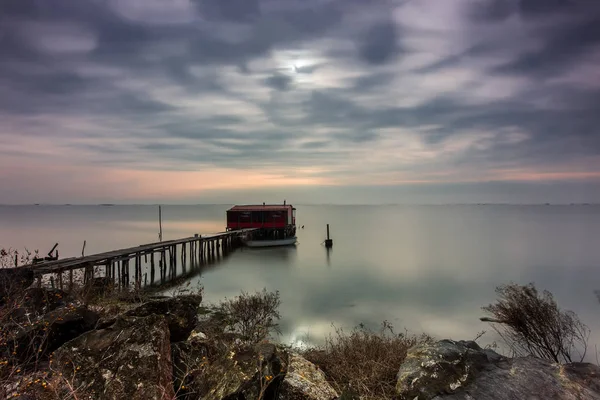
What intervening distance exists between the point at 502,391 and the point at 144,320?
6.61 metres

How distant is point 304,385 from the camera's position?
262 inches

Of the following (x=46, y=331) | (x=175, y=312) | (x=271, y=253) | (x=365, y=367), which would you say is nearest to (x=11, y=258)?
(x=46, y=331)

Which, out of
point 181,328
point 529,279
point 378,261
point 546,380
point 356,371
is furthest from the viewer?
point 378,261

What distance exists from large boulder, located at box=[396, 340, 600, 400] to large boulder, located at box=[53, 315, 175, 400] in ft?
14.9

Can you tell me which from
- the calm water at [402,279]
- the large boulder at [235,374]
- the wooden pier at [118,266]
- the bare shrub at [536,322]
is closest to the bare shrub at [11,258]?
the wooden pier at [118,266]

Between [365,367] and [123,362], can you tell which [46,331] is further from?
[365,367]

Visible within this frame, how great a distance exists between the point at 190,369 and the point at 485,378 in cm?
566

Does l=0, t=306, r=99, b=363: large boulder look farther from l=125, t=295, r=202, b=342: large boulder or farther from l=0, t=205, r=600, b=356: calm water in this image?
l=0, t=205, r=600, b=356: calm water

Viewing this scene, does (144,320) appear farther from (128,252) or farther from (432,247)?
(432,247)

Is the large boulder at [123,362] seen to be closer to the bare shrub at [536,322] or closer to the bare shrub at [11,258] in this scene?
the bare shrub at [11,258]

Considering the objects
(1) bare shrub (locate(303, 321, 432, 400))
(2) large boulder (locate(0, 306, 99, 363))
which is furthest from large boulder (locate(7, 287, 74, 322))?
(1) bare shrub (locate(303, 321, 432, 400))

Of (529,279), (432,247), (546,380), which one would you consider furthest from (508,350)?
(432,247)

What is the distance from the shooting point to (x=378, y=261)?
1935 inches

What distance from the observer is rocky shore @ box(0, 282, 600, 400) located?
17.4ft
